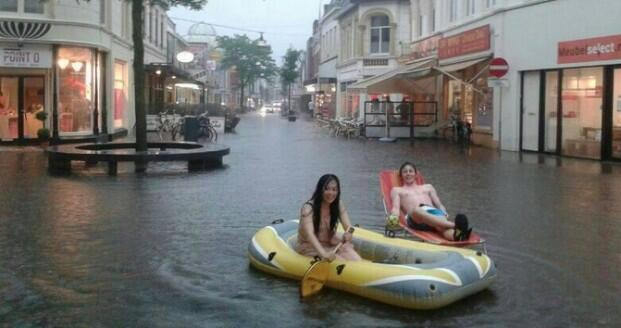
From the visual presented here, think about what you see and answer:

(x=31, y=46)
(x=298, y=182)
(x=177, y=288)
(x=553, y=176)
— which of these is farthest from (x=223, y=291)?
(x=31, y=46)

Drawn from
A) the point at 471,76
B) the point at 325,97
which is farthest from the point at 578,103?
the point at 325,97

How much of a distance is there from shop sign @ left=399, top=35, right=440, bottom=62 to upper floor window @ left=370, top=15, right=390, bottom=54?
225 inches

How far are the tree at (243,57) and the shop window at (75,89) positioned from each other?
68256 millimetres

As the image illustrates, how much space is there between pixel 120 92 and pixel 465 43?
14.0 meters

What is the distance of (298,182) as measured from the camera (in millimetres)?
15266

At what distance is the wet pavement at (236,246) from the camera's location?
19.9 ft

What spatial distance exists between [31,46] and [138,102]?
8916 mm

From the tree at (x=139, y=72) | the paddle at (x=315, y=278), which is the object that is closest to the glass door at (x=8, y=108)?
the tree at (x=139, y=72)

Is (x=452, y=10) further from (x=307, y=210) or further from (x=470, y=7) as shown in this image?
(x=307, y=210)

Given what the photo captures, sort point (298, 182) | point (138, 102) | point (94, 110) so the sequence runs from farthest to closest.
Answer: point (94, 110) < point (138, 102) < point (298, 182)

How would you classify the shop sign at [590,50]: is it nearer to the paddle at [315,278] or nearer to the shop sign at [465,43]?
the shop sign at [465,43]

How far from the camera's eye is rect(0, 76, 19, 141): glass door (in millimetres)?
26453

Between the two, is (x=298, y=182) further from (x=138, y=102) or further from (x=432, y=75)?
(x=432, y=75)

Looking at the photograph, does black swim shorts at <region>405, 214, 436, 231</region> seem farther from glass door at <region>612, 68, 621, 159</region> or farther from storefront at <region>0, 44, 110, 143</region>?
Answer: storefront at <region>0, 44, 110, 143</region>
